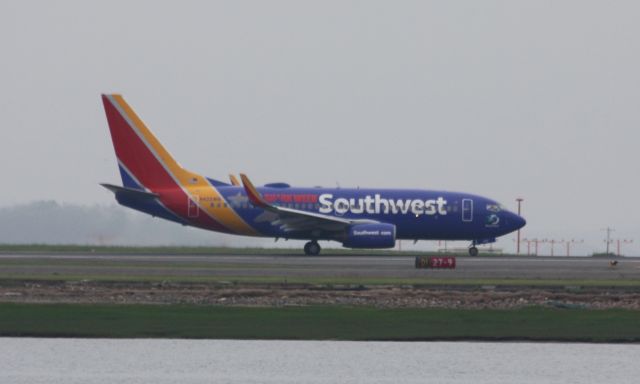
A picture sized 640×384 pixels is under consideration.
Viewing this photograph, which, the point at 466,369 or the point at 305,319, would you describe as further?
the point at 305,319

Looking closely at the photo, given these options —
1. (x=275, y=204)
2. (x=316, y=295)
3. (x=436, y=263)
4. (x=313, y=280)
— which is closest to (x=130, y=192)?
(x=275, y=204)

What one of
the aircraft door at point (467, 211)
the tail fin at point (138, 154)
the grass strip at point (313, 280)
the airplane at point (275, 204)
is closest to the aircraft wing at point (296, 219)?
the airplane at point (275, 204)

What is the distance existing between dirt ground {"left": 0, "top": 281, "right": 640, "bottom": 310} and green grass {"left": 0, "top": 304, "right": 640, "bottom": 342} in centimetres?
182

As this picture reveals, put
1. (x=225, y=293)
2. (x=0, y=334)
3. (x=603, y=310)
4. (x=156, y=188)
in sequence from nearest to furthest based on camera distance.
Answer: (x=0, y=334), (x=603, y=310), (x=225, y=293), (x=156, y=188)

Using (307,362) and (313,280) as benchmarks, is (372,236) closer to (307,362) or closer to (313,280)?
(313,280)

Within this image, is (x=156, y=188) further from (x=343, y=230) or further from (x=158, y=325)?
(x=158, y=325)

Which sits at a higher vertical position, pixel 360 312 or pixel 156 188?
pixel 156 188

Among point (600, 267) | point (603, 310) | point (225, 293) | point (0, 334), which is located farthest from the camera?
point (600, 267)

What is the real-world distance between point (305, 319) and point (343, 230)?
114ft

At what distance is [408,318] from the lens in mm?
35844

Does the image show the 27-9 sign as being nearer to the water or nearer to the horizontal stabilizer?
the horizontal stabilizer

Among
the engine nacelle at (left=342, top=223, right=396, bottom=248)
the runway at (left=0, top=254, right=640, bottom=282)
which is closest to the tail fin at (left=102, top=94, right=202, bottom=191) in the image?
the runway at (left=0, top=254, right=640, bottom=282)

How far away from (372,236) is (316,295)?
2735 cm

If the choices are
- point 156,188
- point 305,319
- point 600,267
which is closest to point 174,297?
point 305,319
